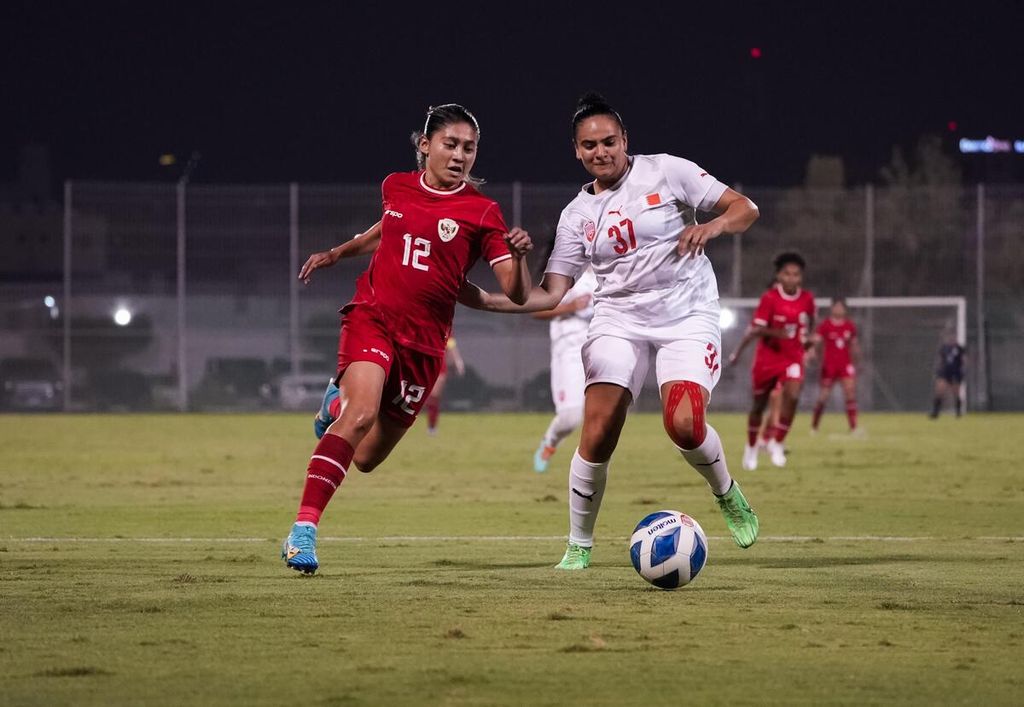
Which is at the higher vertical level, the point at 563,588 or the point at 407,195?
the point at 407,195

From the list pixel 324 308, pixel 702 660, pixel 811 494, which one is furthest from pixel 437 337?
pixel 324 308

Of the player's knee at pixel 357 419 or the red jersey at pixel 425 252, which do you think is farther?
the red jersey at pixel 425 252

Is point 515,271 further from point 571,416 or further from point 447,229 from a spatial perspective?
point 571,416

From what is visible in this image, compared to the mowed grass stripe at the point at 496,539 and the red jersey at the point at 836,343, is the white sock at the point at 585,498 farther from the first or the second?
the red jersey at the point at 836,343

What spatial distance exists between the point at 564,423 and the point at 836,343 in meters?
11.1

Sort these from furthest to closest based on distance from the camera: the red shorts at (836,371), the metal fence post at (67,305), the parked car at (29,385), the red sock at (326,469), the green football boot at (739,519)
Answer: the metal fence post at (67,305)
the parked car at (29,385)
the red shorts at (836,371)
the green football boot at (739,519)
the red sock at (326,469)

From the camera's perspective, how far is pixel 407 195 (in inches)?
324

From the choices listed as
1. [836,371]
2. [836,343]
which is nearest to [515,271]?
[836,371]

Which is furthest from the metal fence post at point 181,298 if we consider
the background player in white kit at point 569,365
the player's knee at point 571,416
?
the player's knee at point 571,416

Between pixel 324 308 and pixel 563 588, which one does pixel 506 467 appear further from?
pixel 324 308

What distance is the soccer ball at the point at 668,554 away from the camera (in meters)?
7.61

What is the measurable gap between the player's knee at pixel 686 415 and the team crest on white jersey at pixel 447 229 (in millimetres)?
1429

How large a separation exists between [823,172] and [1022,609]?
4936 centimetres

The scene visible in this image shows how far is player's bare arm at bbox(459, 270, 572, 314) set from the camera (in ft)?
27.6
